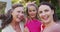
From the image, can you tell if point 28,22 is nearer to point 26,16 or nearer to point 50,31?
point 26,16

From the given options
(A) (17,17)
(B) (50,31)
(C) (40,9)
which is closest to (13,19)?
(A) (17,17)

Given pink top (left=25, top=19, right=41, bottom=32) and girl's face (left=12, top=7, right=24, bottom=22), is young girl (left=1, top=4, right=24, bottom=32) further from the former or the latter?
pink top (left=25, top=19, right=41, bottom=32)

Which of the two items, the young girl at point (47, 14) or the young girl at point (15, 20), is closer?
the young girl at point (47, 14)

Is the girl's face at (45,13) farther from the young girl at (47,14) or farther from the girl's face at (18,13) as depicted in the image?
the girl's face at (18,13)

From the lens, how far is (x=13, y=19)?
1705mm

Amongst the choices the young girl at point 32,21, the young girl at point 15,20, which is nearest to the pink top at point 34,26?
the young girl at point 32,21

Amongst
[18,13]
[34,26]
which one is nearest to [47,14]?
[34,26]

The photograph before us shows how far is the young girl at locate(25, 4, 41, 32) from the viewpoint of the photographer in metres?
1.60

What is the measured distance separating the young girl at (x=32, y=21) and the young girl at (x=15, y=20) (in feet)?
0.25

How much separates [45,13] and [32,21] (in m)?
0.22

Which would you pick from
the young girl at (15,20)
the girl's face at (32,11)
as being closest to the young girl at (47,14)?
the girl's face at (32,11)

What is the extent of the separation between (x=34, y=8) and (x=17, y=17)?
19 cm

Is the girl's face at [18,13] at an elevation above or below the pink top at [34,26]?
above

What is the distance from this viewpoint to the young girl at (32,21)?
1.60m
